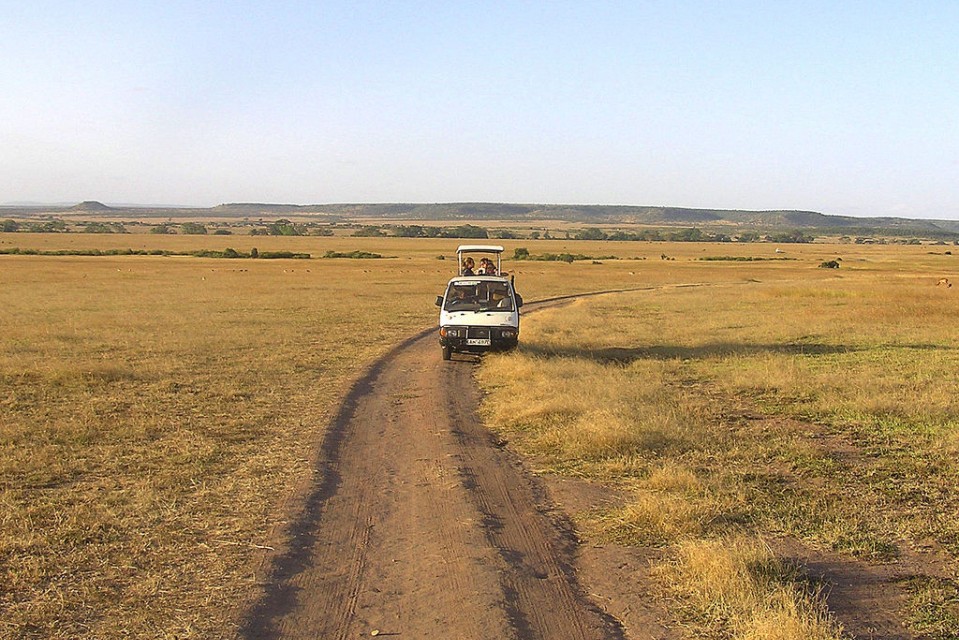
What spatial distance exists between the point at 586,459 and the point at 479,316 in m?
8.77

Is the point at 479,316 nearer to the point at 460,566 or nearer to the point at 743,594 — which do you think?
the point at 460,566

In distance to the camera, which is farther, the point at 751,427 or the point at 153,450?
the point at 751,427

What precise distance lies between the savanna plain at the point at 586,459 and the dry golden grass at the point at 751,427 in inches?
1.8

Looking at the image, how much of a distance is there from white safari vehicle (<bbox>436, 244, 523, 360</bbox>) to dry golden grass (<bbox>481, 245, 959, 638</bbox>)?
518 mm

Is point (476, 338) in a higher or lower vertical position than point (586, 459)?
higher

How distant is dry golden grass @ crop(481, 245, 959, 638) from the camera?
7988mm

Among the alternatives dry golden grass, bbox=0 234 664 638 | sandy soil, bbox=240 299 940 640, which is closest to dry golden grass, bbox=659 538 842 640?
sandy soil, bbox=240 299 940 640

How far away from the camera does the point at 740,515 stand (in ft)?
27.0

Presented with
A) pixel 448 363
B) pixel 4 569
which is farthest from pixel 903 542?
pixel 448 363

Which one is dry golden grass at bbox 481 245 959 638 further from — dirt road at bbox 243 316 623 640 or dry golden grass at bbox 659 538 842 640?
dirt road at bbox 243 316 623 640

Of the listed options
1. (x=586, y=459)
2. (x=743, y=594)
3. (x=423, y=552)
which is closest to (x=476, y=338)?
(x=586, y=459)

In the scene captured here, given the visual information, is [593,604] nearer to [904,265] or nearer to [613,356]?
[613,356]

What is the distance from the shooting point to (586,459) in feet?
34.5

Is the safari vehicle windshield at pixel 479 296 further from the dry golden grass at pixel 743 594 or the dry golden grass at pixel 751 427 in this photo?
the dry golden grass at pixel 743 594
